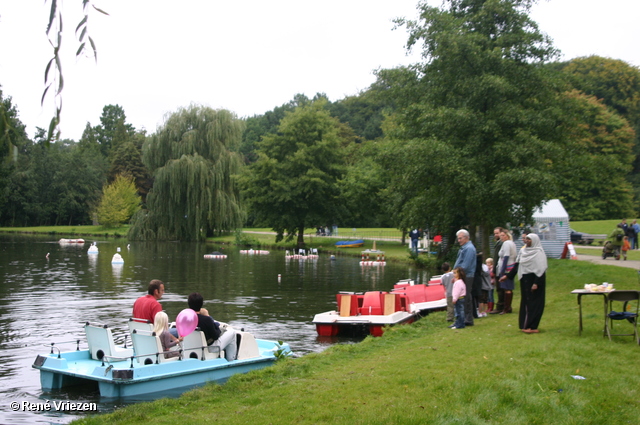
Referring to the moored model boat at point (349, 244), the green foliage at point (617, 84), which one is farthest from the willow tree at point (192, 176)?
the green foliage at point (617, 84)

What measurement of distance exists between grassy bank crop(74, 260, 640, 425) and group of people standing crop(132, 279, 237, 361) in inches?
48.2

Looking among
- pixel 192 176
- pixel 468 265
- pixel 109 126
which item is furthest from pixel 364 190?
pixel 109 126

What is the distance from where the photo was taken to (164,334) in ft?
34.2

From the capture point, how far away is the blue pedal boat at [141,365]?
31.4 feet

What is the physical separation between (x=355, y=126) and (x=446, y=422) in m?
96.8

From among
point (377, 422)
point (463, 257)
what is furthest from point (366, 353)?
point (377, 422)

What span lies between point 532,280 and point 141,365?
22.9 ft

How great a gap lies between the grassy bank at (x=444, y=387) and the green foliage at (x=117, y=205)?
3046 inches

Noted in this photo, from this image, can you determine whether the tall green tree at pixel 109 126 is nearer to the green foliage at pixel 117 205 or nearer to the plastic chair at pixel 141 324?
the green foliage at pixel 117 205

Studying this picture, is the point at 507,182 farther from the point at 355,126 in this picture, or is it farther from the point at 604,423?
the point at 355,126

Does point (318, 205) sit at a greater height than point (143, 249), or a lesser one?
greater

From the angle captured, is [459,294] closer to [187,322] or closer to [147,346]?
[187,322]

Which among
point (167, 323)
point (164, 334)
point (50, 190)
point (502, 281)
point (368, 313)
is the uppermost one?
point (50, 190)

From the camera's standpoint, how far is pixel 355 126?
332 feet
